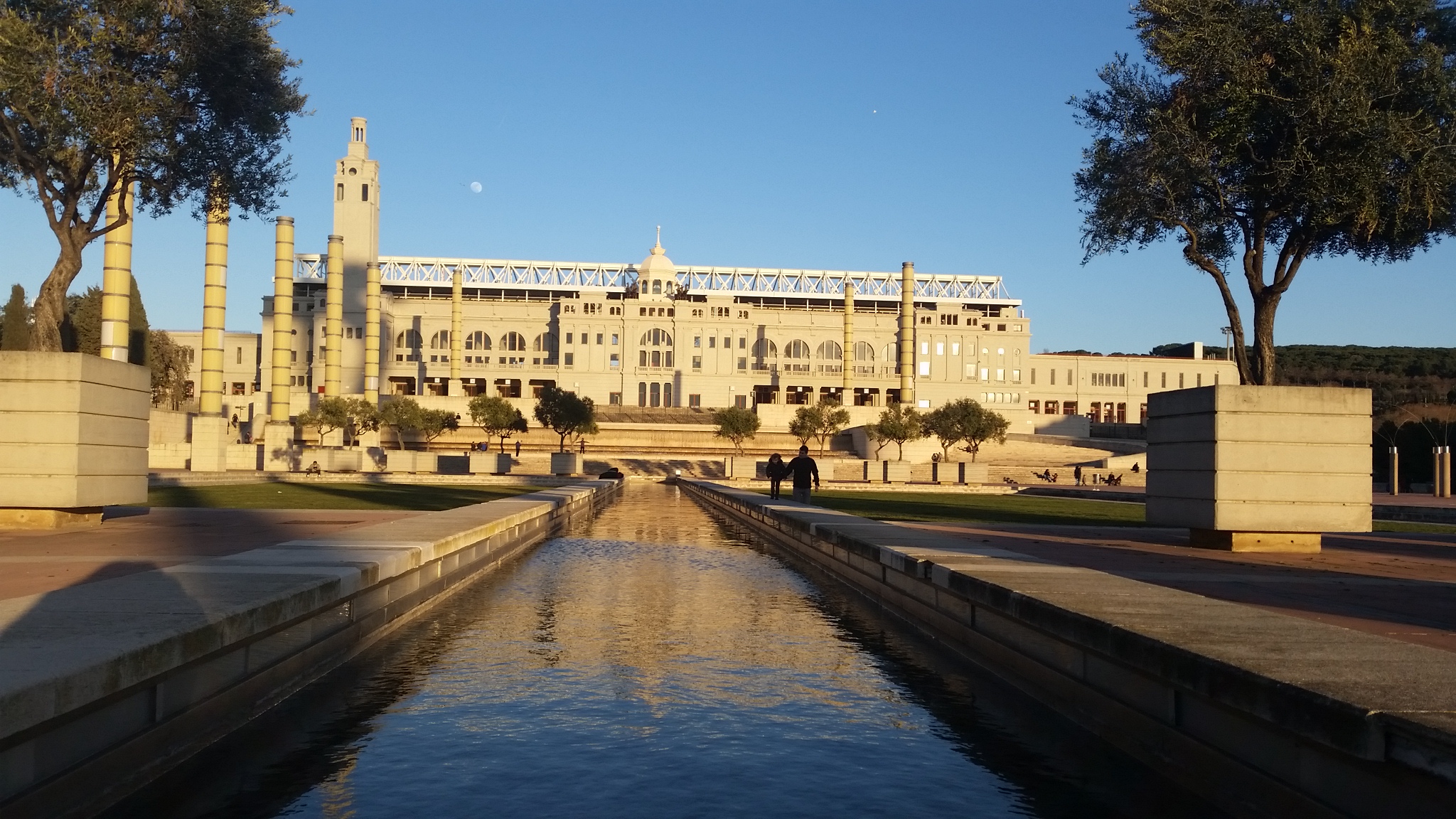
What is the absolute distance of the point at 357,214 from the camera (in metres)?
119

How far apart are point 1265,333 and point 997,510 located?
1333 cm

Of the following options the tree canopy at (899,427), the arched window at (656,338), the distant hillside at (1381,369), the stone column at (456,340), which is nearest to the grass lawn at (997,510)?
the tree canopy at (899,427)

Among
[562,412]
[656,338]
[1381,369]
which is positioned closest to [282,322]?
[562,412]

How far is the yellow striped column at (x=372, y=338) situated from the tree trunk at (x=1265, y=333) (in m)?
74.0

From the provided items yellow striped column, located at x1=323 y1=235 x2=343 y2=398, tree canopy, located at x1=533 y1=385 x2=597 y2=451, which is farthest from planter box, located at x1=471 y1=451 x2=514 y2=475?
yellow striped column, located at x1=323 y1=235 x2=343 y2=398

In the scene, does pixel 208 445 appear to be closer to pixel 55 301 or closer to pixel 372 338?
pixel 55 301

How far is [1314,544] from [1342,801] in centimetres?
1462

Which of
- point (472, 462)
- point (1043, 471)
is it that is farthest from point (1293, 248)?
point (1043, 471)

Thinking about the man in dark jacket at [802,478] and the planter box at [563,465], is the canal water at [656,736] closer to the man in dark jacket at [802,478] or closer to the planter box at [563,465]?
the man in dark jacket at [802,478]

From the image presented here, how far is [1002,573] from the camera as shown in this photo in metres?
10.9

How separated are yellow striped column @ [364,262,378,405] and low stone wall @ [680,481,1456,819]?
265 ft

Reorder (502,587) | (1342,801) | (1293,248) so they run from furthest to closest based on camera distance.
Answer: (1293,248), (502,587), (1342,801)

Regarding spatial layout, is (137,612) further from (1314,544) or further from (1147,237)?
(1147,237)

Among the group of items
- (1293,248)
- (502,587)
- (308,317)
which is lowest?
(502,587)
